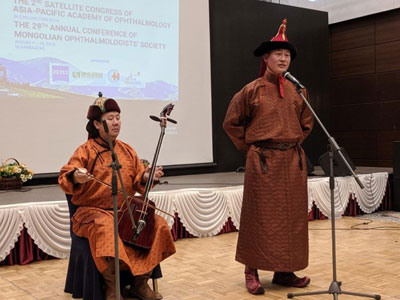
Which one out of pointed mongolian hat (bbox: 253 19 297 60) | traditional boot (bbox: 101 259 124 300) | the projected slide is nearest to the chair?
traditional boot (bbox: 101 259 124 300)

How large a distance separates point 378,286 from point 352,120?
6.25 m

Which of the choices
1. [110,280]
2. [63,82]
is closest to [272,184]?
[110,280]

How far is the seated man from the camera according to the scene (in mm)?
2881

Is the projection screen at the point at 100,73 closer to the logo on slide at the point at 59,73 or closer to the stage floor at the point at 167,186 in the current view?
the logo on slide at the point at 59,73

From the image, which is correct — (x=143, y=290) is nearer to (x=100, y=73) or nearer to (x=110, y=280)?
(x=110, y=280)

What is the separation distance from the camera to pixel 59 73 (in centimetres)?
603

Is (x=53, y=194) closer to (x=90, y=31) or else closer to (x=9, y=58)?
(x=9, y=58)

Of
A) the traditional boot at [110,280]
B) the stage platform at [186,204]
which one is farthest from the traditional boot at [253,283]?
Answer: the stage platform at [186,204]

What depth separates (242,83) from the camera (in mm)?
7930

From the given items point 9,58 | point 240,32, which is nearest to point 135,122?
point 9,58

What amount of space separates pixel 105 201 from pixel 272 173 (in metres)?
1.00

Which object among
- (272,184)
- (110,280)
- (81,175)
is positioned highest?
(81,175)

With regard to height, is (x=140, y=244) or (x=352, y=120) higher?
(x=352, y=120)

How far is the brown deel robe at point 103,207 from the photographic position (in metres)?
2.88
